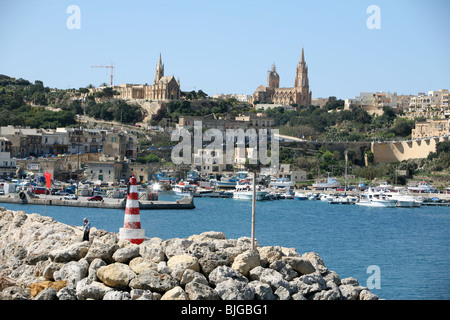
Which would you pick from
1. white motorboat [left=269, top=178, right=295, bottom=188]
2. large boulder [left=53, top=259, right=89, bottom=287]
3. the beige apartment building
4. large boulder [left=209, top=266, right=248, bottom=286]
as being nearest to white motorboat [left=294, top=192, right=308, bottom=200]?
white motorboat [left=269, top=178, right=295, bottom=188]

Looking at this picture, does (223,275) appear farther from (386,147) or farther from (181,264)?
(386,147)

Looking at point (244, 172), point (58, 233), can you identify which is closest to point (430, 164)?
point (244, 172)

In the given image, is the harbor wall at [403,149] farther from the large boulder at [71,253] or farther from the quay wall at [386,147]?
the large boulder at [71,253]

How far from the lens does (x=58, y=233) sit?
895 cm

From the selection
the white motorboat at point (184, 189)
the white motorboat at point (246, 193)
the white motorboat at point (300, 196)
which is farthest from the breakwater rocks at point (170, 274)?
the white motorboat at point (300, 196)

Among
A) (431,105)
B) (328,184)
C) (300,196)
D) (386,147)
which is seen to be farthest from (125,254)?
(431,105)

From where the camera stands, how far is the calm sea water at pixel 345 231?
1541 centimetres

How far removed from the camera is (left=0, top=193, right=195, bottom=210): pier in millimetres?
30734
